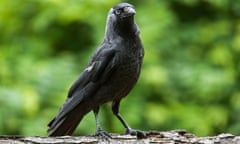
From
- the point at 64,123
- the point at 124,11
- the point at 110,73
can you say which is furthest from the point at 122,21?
the point at 64,123

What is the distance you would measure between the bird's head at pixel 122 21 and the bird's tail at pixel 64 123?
54cm

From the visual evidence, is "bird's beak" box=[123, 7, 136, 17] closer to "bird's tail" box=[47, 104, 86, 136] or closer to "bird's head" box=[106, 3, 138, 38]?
"bird's head" box=[106, 3, 138, 38]

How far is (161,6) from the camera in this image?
20.7 ft

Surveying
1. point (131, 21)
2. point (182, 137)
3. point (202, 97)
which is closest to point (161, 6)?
point (202, 97)

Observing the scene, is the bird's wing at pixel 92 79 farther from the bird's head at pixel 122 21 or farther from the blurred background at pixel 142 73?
the blurred background at pixel 142 73

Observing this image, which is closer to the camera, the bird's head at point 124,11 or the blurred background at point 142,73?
the bird's head at point 124,11

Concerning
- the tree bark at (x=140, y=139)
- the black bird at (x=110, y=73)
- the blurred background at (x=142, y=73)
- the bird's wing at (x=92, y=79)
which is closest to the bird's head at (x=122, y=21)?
the black bird at (x=110, y=73)

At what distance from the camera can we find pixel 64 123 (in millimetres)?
4816

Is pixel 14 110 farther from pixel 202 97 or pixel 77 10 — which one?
pixel 202 97

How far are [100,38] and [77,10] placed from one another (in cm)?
29

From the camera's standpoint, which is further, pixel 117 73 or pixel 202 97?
pixel 202 97

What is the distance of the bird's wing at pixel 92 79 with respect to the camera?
15.4 ft

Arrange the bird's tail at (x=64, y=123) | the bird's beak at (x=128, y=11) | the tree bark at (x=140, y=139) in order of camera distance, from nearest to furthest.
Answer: the tree bark at (x=140, y=139), the bird's beak at (x=128, y=11), the bird's tail at (x=64, y=123)

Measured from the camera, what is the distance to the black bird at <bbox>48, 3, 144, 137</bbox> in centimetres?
465
